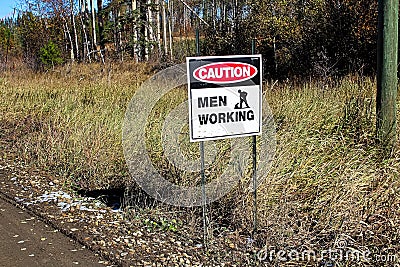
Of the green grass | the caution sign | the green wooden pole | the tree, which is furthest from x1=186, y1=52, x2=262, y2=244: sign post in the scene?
the tree

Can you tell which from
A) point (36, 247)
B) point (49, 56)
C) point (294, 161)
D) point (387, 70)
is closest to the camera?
point (36, 247)

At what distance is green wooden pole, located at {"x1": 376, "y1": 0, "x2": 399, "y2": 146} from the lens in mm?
4719

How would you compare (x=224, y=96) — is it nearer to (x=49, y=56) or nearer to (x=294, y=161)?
(x=294, y=161)

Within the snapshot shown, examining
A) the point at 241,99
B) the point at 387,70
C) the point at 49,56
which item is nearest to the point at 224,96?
the point at 241,99

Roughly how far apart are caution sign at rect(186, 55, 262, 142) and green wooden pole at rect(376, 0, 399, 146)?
2079 mm

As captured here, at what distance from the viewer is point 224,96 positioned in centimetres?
327

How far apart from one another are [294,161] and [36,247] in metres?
2.48

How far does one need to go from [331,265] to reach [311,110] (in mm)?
2944

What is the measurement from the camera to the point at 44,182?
16.6 feet

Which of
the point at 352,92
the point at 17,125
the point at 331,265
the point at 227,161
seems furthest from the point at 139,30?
the point at 331,265

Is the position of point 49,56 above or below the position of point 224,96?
above

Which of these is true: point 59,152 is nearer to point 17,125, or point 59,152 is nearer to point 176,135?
point 176,135

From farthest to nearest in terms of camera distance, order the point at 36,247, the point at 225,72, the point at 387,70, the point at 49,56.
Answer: the point at 49,56 → the point at 387,70 → the point at 36,247 → the point at 225,72

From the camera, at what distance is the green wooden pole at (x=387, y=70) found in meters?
4.72
